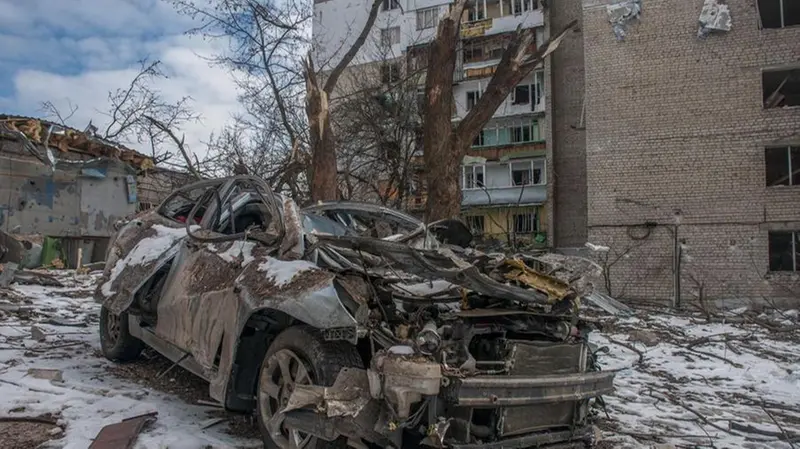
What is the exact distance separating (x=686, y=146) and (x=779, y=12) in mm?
5131

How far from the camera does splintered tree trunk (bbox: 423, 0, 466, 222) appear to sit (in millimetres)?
8789

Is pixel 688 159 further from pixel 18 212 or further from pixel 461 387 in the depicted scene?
pixel 18 212

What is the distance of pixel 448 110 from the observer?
29.2 feet

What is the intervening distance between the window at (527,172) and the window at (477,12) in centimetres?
871

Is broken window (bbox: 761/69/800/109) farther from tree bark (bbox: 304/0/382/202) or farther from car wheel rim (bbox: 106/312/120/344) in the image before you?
car wheel rim (bbox: 106/312/120/344)

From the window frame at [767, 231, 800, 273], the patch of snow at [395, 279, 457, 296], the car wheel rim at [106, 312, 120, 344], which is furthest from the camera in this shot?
the window frame at [767, 231, 800, 273]

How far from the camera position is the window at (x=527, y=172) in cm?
3066

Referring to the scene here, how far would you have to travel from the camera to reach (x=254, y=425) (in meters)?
3.83

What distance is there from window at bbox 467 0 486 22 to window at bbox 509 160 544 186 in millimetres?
8713

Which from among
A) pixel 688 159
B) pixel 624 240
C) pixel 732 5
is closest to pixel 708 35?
pixel 732 5

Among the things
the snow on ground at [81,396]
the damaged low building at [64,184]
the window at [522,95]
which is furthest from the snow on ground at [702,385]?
the window at [522,95]

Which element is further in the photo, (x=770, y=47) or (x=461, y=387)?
(x=770, y=47)

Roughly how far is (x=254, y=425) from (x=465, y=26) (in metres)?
30.4

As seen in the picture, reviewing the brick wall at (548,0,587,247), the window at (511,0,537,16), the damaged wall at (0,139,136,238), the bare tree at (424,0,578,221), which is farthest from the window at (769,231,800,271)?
the damaged wall at (0,139,136,238)
